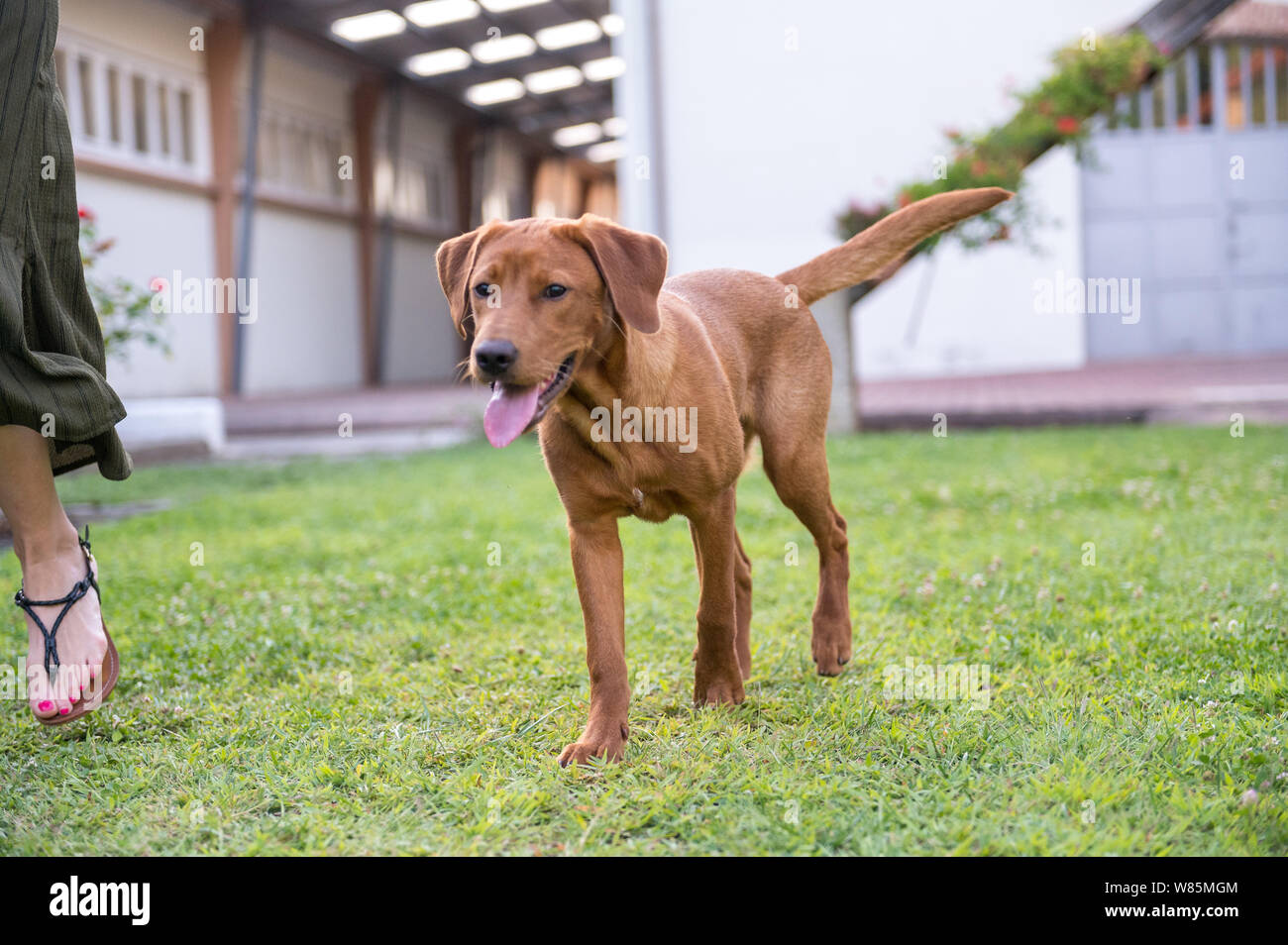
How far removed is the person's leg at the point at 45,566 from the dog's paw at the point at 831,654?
188 cm

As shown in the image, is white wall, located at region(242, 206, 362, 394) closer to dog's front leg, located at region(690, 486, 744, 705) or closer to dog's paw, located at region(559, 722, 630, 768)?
dog's front leg, located at region(690, 486, 744, 705)

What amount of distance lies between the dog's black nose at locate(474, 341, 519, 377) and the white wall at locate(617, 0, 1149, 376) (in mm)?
10158

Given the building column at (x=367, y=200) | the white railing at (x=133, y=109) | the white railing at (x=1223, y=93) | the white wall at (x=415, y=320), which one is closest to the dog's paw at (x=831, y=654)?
the white railing at (x=133, y=109)

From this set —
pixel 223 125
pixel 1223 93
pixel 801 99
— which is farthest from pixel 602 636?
pixel 1223 93

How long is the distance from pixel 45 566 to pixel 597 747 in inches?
55.8

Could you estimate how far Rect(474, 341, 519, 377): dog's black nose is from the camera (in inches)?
92.8

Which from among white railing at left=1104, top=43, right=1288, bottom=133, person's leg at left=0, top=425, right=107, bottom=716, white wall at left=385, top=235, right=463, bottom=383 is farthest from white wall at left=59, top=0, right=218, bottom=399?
white railing at left=1104, top=43, right=1288, bottom=133

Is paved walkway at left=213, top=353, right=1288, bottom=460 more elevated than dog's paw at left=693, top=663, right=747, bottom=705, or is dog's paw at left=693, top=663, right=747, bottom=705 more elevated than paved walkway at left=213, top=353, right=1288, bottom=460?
paved walkway at left=213, top=353, right=1288, bottom=460

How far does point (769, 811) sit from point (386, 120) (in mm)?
23213

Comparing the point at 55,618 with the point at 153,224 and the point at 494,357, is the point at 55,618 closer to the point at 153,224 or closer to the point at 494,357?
the point at 494,357

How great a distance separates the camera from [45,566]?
9.21 ft

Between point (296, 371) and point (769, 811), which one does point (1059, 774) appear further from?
point (296, 371)
